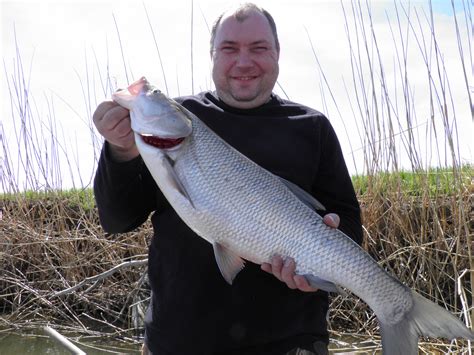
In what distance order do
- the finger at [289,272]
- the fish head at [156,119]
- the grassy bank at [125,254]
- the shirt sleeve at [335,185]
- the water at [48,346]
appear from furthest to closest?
1. the water at [48,346]
2. the grassy bank at [125,254]
3. the shirt sleeve at [335,185]
4. the fish head at [156,119]
5. the finger at [289,272]

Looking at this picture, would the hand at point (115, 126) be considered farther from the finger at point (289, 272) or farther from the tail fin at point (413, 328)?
the tail fin at point (413, 328)

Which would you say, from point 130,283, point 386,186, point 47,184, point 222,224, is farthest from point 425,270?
point 47,184

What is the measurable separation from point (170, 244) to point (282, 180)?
464 millimetres

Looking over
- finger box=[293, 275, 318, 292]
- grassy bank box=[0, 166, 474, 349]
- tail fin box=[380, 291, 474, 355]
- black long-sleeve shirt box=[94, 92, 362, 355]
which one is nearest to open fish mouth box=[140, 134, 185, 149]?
black long-sleeve shirt box=[94, 92, 362, 355]

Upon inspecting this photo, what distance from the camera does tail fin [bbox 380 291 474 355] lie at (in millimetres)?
1972

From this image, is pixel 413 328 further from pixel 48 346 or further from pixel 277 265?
pixel 48 346

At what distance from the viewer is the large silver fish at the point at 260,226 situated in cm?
200

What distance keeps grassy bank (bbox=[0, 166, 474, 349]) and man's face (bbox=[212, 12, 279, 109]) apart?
68.5 inches

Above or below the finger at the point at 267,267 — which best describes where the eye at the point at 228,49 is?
above

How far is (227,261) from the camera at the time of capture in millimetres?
1986

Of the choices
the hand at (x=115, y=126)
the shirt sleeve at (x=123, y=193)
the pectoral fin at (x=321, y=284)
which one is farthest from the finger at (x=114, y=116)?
the pectoral fin at (x=321, y=284)

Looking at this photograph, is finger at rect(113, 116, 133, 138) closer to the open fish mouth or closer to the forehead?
the open fish mouth

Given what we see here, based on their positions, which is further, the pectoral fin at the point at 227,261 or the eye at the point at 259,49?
the eye at the point at 259,49

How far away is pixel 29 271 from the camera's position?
532cm
